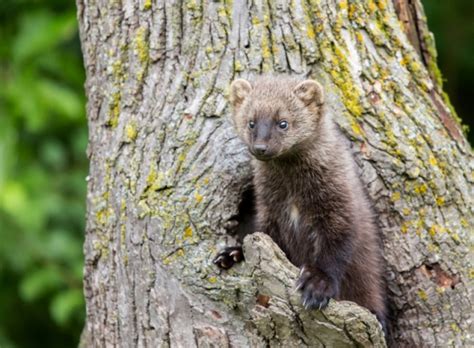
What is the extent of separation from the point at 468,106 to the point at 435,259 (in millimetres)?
5285

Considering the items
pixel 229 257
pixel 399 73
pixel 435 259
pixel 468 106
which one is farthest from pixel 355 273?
pixel 468 106

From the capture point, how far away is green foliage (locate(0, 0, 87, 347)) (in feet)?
25.0

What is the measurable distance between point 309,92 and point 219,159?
66 cm

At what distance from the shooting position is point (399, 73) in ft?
18.2

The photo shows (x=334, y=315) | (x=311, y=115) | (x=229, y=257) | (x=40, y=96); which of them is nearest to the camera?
(x=334, y=315)

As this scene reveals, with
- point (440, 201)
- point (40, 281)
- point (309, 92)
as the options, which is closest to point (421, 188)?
point (440, 201)

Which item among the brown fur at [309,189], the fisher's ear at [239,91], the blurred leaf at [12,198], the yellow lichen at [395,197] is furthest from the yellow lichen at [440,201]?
the blurred leaf at [12,198]

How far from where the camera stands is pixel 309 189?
17.6 feet

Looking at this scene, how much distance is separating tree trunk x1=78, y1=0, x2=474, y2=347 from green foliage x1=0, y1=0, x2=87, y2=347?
2023mm

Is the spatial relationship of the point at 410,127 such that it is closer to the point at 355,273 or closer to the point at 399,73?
the point at 399,73

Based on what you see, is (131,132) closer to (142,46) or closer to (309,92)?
(142,46)

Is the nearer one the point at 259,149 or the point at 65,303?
the point at 259,149

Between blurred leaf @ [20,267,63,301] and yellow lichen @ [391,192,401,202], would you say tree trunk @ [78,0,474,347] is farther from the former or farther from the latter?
blurred leaf @ [20,267,63,301]

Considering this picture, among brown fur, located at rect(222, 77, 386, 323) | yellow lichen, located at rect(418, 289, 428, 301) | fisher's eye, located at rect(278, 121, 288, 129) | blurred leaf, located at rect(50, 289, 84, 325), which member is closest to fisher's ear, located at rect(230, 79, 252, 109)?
brown fur, located at rect(222, 77, 386, 323)
